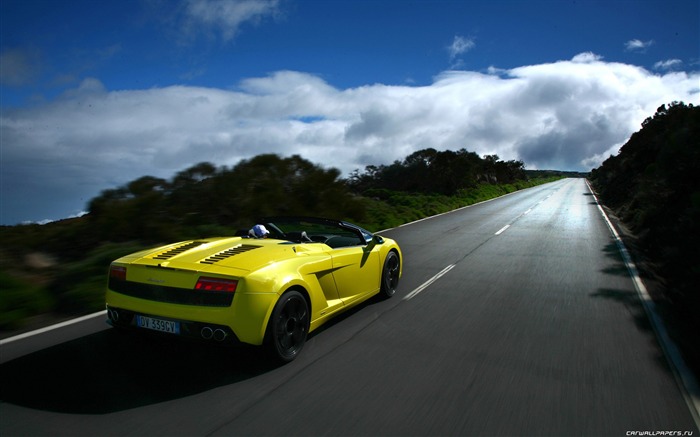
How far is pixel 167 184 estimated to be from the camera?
1032cm

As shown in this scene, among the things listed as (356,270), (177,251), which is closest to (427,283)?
(356,270)

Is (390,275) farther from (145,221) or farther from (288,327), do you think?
(145,221)

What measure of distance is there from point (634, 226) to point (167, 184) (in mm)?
16093

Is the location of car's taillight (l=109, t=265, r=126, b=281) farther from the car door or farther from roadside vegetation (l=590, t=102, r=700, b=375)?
roadside vegetation (l=590, t=102, r=700, b=375)

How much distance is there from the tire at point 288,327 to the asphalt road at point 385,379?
0.43ft

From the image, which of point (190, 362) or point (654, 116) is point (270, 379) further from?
point (654, 116)

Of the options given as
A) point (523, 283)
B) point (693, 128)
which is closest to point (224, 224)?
point (523, 283)

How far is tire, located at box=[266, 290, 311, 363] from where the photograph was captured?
364 centimetres

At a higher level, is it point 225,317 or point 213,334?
point 225,317

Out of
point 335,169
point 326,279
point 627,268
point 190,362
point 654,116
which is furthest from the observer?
point 654,116

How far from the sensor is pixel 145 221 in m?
9.27

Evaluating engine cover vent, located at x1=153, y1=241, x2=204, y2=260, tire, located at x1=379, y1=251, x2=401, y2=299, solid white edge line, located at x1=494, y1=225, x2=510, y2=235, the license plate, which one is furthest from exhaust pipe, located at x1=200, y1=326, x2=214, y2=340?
solid white edge line, located at x1=494, y1=225, x2=510, y2=235

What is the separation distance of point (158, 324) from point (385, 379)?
6.25 feet

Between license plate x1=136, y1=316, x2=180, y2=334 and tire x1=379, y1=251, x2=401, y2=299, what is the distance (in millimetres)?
3094
